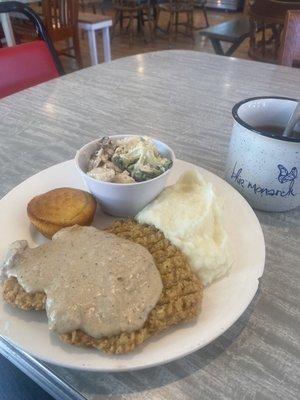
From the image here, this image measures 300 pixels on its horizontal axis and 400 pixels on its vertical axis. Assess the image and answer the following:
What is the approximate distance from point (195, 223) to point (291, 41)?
112cm

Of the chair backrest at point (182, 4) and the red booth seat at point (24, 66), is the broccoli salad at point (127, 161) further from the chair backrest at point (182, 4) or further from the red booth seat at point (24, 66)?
the chair backrest at point (182, 4)

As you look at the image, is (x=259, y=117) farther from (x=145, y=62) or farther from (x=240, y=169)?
(x=145, y=62)

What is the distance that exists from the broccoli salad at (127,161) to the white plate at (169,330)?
0.09 m

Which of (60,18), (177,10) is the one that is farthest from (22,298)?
(177,10)

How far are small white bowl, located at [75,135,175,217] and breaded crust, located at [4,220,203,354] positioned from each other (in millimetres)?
55

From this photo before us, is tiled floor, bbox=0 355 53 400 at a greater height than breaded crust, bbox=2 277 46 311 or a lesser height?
lesser

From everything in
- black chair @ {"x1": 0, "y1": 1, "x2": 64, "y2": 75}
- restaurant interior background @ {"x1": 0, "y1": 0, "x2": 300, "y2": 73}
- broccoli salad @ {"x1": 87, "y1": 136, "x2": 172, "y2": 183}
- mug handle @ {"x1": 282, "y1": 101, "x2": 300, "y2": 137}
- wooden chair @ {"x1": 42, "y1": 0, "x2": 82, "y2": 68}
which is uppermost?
black chair @ {"x1": 0, "y1": 1, "x2": 64, "y2": 75}

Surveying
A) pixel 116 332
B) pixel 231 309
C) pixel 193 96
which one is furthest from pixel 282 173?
pixel 193 96

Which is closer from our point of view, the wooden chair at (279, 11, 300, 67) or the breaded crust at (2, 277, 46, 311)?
the breaded crust at (2, 277, 46, 311)

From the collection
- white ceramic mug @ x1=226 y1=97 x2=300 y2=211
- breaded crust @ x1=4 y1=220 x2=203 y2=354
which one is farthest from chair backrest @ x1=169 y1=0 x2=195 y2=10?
breaded crust @ x1=4 y1=220 x2=203 y2=354

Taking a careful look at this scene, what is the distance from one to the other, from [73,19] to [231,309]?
303 cm

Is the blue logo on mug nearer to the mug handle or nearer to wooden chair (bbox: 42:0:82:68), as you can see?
the mug handle

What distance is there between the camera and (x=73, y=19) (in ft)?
9.31

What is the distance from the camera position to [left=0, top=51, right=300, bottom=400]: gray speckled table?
382 millimetres
